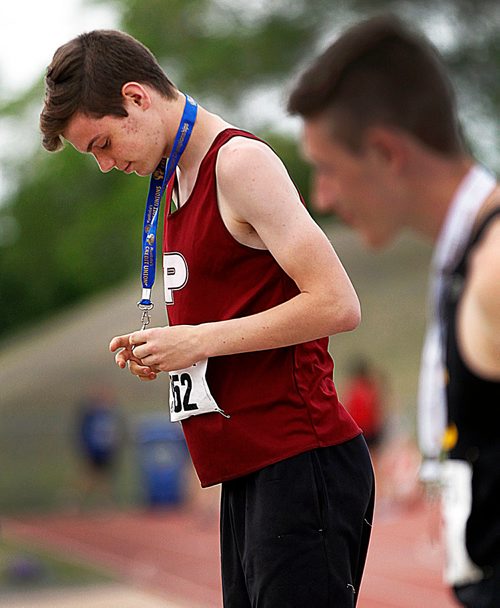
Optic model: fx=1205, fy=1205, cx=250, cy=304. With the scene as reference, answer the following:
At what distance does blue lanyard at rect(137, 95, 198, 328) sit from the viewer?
93.2 inches

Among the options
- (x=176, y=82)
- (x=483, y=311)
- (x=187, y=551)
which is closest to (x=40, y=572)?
(x=187, y=551)

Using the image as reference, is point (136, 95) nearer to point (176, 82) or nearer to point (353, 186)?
point (353, 186)

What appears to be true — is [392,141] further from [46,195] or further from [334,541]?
[46,195]

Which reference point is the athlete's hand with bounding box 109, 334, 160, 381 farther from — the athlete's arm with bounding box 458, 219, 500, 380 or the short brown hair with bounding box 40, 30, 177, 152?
the athlete's arm with bounding box 458, 219, 500, 380

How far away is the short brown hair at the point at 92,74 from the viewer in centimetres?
228

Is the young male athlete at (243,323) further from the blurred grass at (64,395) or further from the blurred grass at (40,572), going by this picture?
the blurred grass at (64,395)

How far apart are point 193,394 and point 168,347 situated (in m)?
0.14

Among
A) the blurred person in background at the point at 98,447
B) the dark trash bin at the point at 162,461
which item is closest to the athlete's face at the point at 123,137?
the dark trash bin at the point at 162,461

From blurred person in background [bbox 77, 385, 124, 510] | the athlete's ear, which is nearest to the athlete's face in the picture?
the athlete's ear

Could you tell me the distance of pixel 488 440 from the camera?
95.1 inches

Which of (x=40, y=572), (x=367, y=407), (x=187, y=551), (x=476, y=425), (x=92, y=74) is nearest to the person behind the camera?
(x=92, y=74)

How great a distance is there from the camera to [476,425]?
2.41 metres

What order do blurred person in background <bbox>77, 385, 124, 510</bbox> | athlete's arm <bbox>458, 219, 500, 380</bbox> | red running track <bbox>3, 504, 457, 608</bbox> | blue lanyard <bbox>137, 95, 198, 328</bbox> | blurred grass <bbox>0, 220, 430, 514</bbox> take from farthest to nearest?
blurred grass <bbox>0, 220, 430, 514</bbox> → blurred person in background <bbox>77, 385, 124, 510</bbox> → red running track <bbox>3, 504, 457, 608</bbox> → blue lanyard <bbox>137, 95, 198, 328</bbox> → athlete's arm <bbox>458, 219, 500, 380</bbox>

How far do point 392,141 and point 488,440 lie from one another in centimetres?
63
